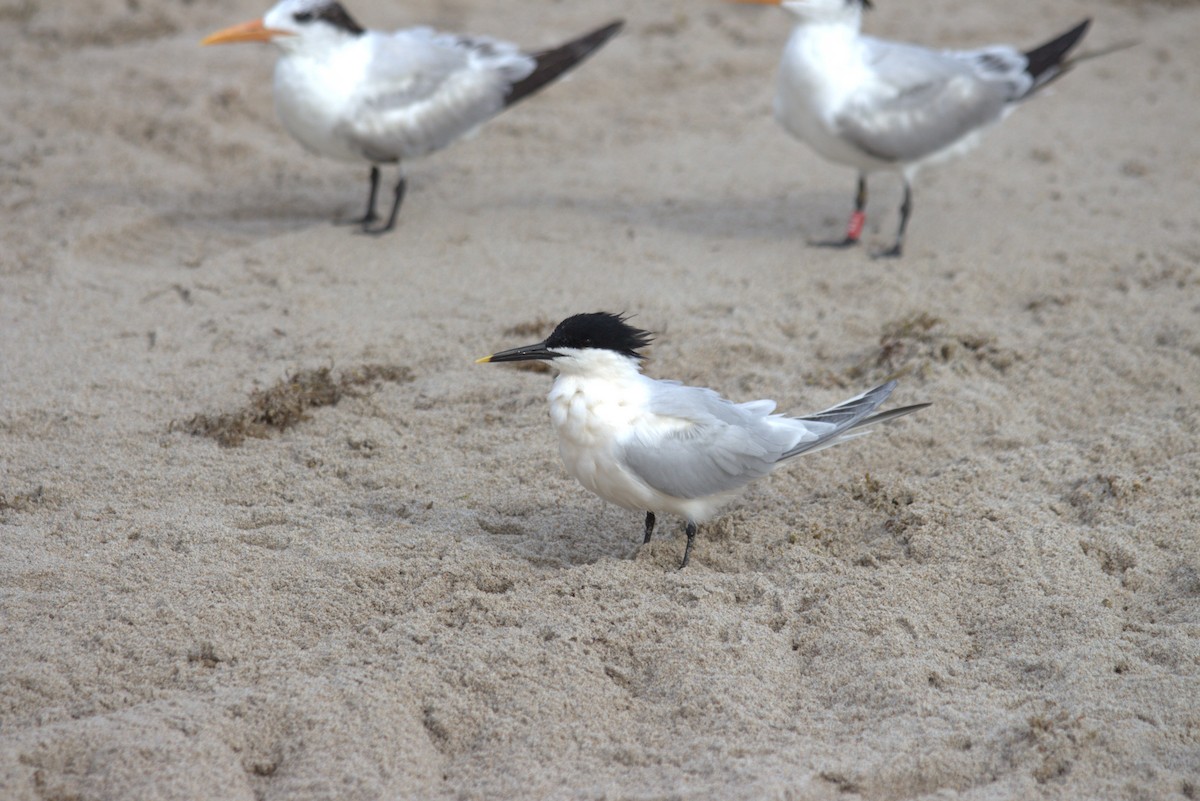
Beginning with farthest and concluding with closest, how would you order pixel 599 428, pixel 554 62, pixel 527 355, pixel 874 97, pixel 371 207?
pixel 554 62 → pixel 371 207 → pixel 874 97 → pixel 527 355 → pixel 599 428

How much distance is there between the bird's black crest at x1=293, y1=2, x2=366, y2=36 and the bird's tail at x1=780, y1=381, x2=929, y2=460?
3944 millimetres

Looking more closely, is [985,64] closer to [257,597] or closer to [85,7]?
[257,597]

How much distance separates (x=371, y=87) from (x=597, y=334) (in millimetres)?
3432

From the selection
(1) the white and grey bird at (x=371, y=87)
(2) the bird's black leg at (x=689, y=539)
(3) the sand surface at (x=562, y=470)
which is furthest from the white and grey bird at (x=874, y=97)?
→ (2) the bird's black leg at (x=689, y=539)

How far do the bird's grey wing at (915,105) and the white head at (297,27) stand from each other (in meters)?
2.86

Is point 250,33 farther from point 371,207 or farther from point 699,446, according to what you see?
point 699,446

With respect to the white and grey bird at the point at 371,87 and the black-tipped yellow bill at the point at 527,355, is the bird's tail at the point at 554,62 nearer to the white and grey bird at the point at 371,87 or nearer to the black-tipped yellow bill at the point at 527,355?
the white and grey bird at the point at 371,87

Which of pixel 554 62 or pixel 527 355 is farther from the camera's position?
pixel 554 62

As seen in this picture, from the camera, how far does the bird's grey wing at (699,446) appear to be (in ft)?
12.5

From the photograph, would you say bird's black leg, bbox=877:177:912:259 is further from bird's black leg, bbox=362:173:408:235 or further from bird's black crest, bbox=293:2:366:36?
bird's black crest, bbox=293:2:366:36

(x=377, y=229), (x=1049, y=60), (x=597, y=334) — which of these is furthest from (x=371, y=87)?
(x=1049, y=60)

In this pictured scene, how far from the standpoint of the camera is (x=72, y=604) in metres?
3.55

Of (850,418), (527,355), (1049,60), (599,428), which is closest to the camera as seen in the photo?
(599,428)

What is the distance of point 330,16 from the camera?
657cm
